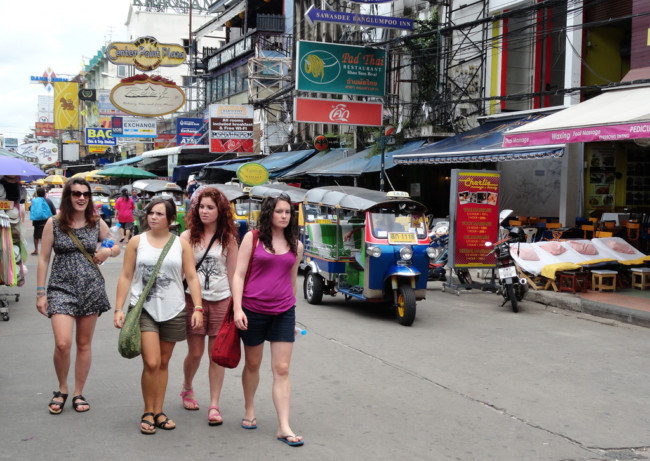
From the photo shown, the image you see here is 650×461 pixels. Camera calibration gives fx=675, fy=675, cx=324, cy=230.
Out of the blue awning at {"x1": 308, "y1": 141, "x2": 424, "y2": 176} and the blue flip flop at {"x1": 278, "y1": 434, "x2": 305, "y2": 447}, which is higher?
the blue awning at {"x1": 308, "y1": 141, "x2": 424, "y2": 176}

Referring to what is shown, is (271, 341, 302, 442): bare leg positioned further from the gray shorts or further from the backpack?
the backpack

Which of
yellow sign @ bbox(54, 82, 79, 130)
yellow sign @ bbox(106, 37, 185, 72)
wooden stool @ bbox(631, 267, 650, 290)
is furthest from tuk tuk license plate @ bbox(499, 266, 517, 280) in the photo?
yellow sign @ bbox(54, 82, 79, 130)

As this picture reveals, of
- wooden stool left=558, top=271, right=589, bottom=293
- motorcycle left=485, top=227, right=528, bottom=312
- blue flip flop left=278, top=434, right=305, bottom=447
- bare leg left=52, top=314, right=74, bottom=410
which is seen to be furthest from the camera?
wooden stool left=558, top=271, right=589, bottom=293

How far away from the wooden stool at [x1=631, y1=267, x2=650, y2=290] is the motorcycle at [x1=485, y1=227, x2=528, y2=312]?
2.38 meters

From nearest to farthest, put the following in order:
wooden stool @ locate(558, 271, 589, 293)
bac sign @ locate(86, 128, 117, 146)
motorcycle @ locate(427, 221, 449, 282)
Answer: wooden stool @ locate(558, 271, 589, 293) → motorcycle @ locate(427, 221, 449, 282) → bac sign @ locate(86, 128, 117, 146)

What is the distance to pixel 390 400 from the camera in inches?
A: 233

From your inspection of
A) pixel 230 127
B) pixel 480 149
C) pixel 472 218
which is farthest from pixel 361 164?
pixel 230 127

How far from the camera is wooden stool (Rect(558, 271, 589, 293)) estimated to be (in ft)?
38.5

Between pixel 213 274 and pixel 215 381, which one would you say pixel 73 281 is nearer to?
pixel 213 274

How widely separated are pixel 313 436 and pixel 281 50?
30771mm

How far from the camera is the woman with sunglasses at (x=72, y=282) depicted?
17.4ft

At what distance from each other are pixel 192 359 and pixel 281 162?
71.8 ft

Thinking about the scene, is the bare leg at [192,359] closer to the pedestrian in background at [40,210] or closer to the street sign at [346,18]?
the street sign at [346,18]

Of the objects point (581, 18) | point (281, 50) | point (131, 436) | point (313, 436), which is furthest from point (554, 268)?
point (281, 50)
